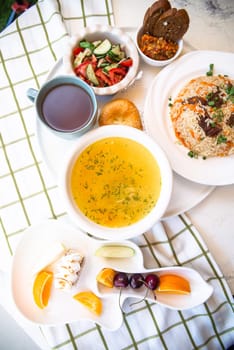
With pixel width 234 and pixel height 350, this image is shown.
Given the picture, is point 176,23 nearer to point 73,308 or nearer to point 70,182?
point 70,182

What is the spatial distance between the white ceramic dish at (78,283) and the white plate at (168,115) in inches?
11.1

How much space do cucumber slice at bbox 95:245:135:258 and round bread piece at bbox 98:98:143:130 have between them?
36cm

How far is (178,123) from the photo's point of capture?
4.22 ft

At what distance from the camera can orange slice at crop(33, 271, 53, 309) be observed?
1229 mm

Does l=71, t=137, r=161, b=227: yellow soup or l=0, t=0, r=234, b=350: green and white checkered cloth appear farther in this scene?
l=0, t=0, r=234, b=350: green and white checkered cloth

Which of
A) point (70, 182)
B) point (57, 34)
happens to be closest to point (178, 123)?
point (70, 182)

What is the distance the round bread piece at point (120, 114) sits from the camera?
4.09 feet

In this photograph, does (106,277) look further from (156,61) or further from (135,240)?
(156,61)

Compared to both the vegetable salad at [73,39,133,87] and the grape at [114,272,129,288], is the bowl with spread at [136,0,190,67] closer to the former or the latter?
the vegetable salad at [73,39,133,87]

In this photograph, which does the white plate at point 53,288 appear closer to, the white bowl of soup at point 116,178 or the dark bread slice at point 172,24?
the white bowl of soup at point 116,178

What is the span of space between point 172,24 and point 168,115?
0.87 feet

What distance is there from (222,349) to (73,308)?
0.48 m

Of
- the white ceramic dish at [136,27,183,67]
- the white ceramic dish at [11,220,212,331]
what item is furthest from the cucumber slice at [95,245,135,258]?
the white ceramic dish at [136,27,183,67]

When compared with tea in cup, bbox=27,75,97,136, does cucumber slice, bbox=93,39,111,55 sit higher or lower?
higher
